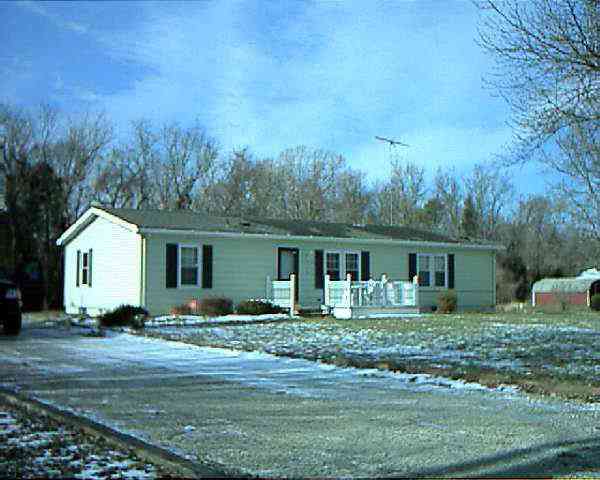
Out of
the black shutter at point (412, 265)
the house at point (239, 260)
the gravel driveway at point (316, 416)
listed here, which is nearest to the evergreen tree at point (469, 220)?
the house at point (239, 260)

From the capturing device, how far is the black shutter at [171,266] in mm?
23328

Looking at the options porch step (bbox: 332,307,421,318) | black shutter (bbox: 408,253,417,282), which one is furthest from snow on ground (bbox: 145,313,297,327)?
black shutter (bbox: 408,253,417,282)

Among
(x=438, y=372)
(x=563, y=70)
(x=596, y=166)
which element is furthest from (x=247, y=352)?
(x=596, y=166)

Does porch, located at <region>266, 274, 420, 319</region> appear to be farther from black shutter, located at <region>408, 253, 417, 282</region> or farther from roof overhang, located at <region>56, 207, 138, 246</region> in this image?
roof overhang, located at <region>56, 207, 138, 246</region>

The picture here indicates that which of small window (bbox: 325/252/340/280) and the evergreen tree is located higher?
the evergreen tree

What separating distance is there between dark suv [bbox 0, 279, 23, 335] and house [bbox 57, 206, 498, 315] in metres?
5.82

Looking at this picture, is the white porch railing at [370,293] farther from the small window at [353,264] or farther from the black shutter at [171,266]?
the black shutter at [171,266]

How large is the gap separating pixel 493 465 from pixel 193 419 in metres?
3.06

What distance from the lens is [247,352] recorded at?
1338 centimetres

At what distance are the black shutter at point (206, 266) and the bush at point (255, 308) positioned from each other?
1418mm

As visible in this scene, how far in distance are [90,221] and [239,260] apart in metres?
5.57

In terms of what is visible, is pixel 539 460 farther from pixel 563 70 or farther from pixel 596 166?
pixel 596 166

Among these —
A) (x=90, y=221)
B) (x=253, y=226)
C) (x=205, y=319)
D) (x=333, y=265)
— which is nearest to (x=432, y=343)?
(x=205, y=319)

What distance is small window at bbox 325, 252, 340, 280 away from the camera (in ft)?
87.8
